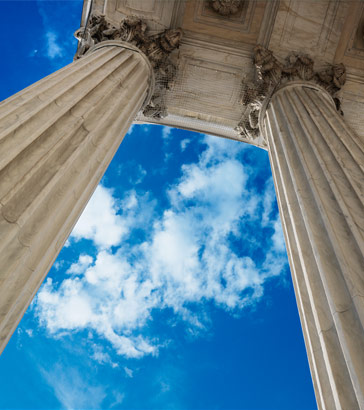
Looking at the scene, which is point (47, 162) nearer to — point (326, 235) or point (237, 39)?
point (326, 235)

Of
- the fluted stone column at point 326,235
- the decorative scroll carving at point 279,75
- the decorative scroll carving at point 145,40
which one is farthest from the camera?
the decorative scroll carving at point 279,75

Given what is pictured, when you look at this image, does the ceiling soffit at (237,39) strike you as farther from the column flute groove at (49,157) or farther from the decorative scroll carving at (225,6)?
the column flute groove at (49,157)

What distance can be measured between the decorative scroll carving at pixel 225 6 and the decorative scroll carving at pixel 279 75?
2.18m

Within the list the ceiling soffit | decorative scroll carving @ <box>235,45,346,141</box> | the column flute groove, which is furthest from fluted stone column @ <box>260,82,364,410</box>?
the ceiling soffit

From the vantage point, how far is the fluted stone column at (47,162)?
5.08 metres

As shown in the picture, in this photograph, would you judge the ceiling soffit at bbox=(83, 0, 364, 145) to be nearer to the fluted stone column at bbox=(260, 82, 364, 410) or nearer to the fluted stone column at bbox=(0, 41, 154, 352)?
the fluted stone column at bbox=(260, 82, 364, 410)

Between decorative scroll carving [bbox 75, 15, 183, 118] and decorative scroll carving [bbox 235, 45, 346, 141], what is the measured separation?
3.15 meters

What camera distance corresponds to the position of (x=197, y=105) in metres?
17.2

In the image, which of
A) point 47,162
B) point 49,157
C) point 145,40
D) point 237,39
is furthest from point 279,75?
point 47,162

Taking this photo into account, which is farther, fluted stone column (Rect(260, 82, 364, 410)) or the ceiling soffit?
the ceiling soffit

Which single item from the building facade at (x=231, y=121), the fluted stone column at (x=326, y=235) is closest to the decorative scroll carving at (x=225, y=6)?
the building facade at (x=231, y=121)

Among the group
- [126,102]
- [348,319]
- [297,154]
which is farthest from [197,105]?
[348,319]

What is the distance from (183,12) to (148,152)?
2721 cm

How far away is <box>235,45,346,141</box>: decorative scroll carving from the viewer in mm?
13923
